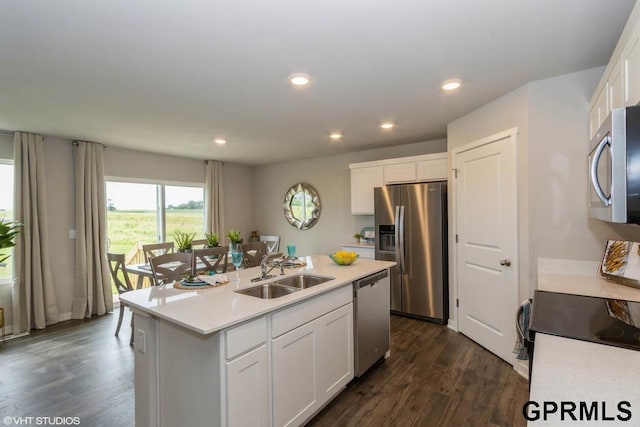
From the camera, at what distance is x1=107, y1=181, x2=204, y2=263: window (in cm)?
472

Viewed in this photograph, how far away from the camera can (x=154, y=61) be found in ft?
6.81

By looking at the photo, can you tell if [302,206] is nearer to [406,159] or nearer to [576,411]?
[406,159]

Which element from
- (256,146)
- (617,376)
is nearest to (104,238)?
(256,146)

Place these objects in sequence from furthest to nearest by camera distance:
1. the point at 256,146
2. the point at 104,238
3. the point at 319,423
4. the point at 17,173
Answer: the point at 256,146
the point at 104,238
the point at 17,173
the point at 319,423

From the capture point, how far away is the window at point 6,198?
12.4ft

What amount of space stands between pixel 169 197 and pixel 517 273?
17.0ft

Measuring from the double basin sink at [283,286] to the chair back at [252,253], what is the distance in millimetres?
1019

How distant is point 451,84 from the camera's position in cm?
252

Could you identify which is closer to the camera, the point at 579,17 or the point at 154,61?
the point at 579,17

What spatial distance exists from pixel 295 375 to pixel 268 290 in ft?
2.03

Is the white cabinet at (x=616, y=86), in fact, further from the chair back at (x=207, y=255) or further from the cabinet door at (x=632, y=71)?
the chair back at (x=207, y=255)

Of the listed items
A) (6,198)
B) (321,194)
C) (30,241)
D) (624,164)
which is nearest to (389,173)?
(321,194)

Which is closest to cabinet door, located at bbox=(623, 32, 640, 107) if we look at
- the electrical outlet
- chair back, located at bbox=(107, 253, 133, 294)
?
the electrical outlet

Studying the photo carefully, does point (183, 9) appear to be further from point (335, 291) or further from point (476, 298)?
point (476, 298)
